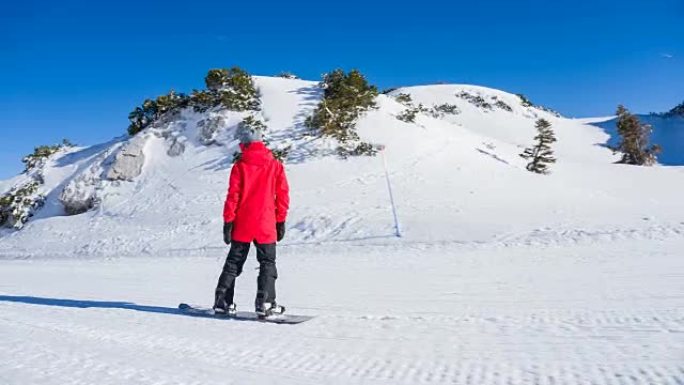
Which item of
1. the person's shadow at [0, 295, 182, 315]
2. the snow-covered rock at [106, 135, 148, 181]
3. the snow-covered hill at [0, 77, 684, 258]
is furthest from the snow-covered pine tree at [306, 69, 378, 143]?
the person's shadow at [0, 295, 182, 315]

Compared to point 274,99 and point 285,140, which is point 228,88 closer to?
point 274,99

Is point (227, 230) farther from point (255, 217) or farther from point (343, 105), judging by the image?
point (343, 105)

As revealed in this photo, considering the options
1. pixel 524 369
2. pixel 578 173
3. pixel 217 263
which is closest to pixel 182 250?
pixel 217 263

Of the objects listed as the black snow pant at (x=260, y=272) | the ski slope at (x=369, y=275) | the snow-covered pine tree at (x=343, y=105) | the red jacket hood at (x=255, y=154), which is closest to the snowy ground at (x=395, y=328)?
the ski slope at (x=369, y=275)

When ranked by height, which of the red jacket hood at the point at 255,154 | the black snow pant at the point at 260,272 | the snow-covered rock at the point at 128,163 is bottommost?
the black snow pant at the point at 260,272

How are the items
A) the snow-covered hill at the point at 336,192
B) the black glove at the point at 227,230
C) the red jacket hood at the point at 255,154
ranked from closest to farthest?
the black glove at the point at 227,230
the red jacket hood at the point at 255,154
the snow-covered hill at the point at 336,192

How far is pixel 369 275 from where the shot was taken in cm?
820

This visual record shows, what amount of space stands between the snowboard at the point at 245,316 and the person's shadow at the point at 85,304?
115 millimetres

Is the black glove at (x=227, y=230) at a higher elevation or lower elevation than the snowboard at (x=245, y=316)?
higher

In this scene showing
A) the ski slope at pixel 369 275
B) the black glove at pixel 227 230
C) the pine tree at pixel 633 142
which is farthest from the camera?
the pine tree at pixel 633 142

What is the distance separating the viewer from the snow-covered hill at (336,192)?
12883 millimetres

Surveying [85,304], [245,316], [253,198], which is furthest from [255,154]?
[85,304]

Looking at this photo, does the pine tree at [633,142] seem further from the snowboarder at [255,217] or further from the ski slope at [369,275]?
the snowboarder at [255,217]

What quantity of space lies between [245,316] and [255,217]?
1.08m
